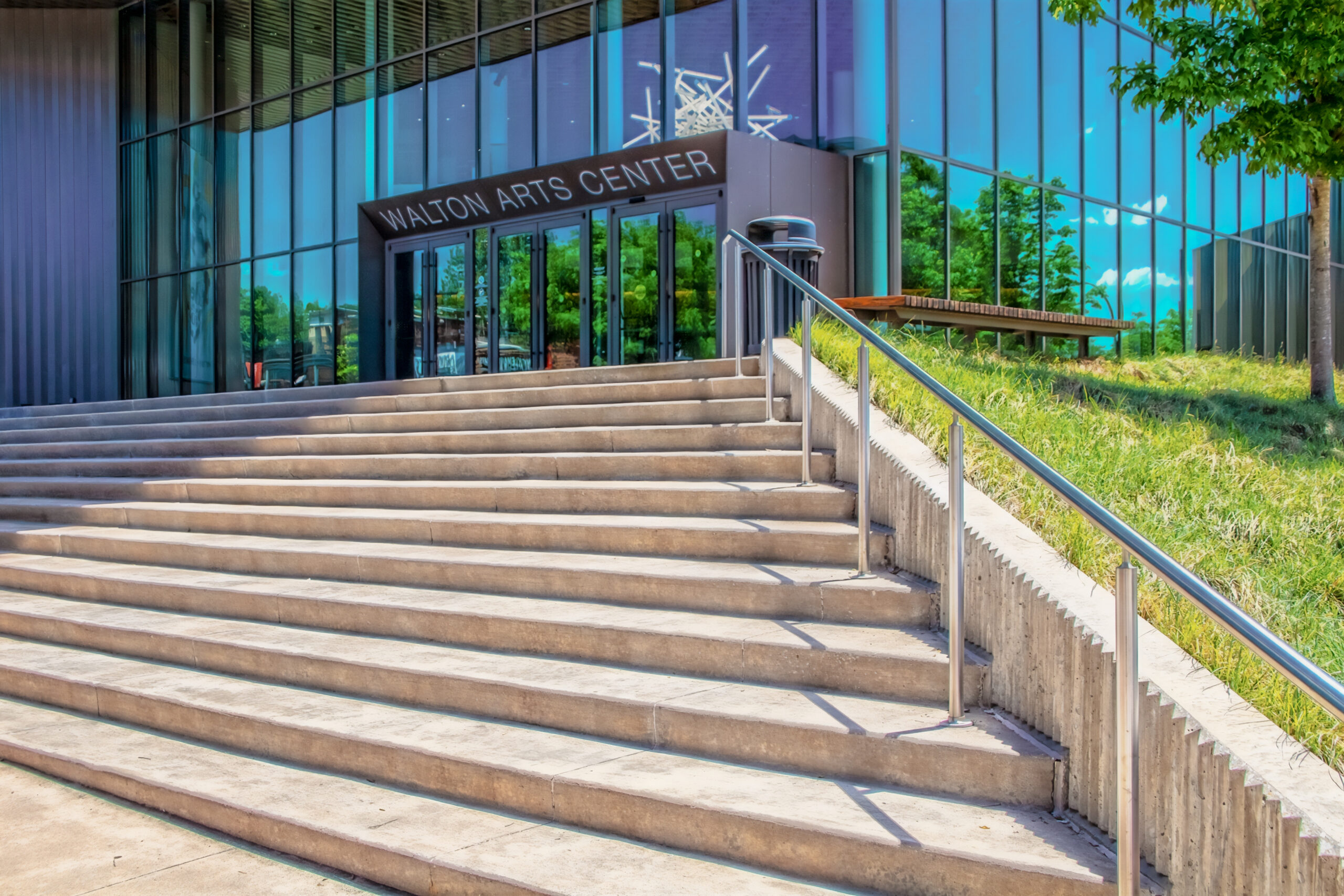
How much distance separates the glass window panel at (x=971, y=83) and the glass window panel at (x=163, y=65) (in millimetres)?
17075

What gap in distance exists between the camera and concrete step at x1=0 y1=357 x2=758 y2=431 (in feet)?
29.0

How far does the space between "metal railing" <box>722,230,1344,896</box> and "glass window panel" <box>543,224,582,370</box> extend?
1190 centimetres

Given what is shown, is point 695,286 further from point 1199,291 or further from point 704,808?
point 704,808

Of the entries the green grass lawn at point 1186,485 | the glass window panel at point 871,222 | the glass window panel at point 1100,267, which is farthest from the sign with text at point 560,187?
the glass window panel at point 1100,267

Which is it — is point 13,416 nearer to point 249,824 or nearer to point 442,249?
point 442,249

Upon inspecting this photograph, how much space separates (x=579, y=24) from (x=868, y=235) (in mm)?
5985

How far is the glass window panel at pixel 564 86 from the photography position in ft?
54.9

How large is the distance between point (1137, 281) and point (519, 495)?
1596 centimetres

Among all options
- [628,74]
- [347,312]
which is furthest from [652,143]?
[347,312]

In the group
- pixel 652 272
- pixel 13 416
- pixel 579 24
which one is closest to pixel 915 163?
pixel 652 272

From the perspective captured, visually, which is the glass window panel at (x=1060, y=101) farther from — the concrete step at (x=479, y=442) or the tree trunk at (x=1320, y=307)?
the concrete step at (x=479, y=442)

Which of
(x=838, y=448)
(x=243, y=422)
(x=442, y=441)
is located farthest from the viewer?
(x=243, y=422)

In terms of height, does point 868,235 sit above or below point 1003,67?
below

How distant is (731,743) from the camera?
409 centimetres
